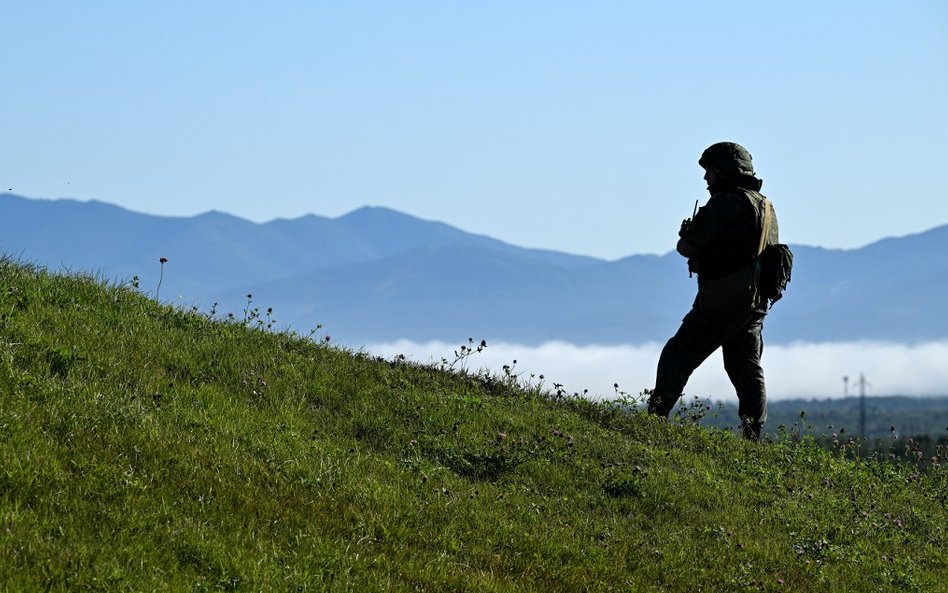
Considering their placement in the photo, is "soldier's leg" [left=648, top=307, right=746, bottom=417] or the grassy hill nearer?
the grassy hill

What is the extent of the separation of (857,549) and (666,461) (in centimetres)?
205

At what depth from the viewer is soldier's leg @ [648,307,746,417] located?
1384 centimetres

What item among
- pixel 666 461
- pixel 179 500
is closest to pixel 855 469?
pixel 666 461

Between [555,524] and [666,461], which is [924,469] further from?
[555,524]

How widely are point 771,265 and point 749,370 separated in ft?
4.74

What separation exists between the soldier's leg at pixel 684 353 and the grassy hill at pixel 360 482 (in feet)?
3.24

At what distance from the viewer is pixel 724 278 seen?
13633 mm

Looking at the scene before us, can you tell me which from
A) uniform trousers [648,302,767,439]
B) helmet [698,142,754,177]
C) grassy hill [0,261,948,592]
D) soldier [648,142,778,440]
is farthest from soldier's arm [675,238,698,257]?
grassy hill [0,261,948,592]

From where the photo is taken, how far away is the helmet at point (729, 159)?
13828 mm

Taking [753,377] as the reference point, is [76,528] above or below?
below

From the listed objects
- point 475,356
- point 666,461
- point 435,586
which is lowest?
point 435,586

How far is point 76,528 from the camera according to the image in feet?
22.1

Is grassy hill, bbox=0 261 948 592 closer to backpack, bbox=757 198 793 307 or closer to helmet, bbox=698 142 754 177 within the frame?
backpack, bbox=757 198 793 307

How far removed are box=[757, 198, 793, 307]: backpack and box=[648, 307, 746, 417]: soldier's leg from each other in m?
0.49
